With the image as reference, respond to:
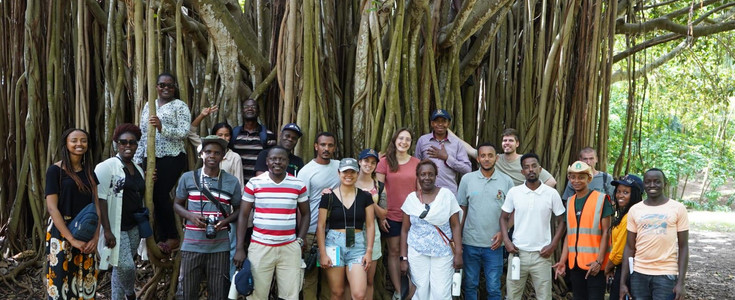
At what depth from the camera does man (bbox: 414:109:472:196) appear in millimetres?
3941

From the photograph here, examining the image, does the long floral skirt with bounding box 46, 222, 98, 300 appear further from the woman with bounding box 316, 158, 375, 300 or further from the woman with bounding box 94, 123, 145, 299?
the woman with bounding box 316, 158, 375, 300

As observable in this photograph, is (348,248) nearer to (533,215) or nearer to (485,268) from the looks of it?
(485,268)

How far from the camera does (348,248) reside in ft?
11.4

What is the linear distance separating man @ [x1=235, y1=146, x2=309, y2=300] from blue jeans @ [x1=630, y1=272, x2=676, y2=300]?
1796 mm

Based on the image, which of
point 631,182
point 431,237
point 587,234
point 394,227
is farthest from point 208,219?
point 631,182

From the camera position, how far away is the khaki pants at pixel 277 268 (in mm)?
3264

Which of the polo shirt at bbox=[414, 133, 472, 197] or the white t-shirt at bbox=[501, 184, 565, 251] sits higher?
the polo shirt at bbox=[414, 133, 472, 197]

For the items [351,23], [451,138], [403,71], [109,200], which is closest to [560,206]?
[451,138]

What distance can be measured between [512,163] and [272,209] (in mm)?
1705

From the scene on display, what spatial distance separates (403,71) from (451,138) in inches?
26.9

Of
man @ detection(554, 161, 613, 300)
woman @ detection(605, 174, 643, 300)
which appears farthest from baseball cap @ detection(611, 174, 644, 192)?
man @ detection(554, 161, 613, 300)

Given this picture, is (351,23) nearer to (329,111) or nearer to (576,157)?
(329,111)

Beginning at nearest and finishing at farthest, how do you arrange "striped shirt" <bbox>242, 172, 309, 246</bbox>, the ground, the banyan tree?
"striped shirt" <bbox>242, 172, 309, 246</bbox>, the banyan tree, the ground

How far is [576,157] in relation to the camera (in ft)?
15.8
